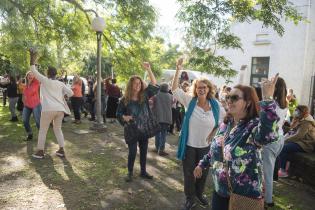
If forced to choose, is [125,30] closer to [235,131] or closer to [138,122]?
[138,122]

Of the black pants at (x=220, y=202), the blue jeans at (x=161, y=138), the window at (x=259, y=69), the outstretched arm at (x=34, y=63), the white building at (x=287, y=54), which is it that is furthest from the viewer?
the window at (x=259, y=69)

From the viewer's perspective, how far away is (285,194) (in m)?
5.52

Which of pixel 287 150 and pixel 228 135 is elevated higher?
pixel 228 135

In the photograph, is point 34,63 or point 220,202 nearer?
point 220,202

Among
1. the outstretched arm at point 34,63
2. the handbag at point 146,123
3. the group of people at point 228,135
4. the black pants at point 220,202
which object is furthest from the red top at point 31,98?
the black pants at point 220,202

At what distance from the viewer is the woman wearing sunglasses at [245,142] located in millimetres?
2295

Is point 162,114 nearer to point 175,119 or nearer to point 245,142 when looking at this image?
point 175,119

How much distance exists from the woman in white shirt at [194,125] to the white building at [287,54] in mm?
13888

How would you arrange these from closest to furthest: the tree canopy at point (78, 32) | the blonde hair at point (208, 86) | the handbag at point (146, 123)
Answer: the blonde hair at point (208, 86)
the handbag at point (146, 123)
the tree canopy at point (78, 32)

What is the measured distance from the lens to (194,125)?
4.35 metres

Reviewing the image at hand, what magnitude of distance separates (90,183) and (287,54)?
1636 cm

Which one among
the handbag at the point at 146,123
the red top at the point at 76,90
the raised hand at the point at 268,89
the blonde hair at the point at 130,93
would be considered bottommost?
the handbag at the point at 146,123

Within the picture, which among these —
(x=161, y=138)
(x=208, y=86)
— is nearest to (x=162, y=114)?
(x=161, y=138)

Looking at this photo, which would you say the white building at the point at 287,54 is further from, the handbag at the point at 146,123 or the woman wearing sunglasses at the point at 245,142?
the woman wearing sunglasses at the point at 245,142
